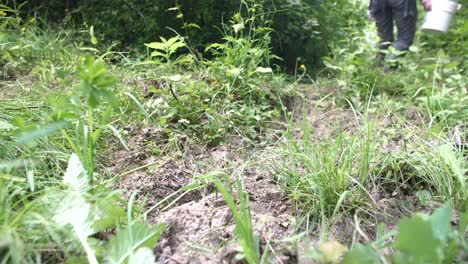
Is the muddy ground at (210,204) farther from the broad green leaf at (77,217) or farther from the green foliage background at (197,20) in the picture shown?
the green foliage background at (197,20)

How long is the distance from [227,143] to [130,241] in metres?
1.08

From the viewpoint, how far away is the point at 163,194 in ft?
5.11

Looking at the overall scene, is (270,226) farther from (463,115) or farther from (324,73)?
(324,73)

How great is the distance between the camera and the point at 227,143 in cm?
207

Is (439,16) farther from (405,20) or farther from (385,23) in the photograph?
(385,23)

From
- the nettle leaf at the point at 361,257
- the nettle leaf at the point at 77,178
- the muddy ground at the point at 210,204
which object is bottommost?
the muddy ground at the point at 210,204

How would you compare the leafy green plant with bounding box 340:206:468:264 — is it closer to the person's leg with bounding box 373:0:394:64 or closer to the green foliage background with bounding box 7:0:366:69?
the green foliage background with bounding box 7:0:366:69

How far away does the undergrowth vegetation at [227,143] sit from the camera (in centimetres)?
107

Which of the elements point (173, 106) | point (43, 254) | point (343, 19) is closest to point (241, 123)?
point (173, 106)

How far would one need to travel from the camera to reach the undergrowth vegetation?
3.50 feet

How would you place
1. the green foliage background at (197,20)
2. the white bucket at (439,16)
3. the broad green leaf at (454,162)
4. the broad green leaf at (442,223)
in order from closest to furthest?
the broad green leaf at (442,223), the broad green leaf at (454,162), the white bucket at (439,16), the green foliage background at (197,20)

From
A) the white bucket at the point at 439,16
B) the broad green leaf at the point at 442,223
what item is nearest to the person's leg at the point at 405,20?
the white bucket at the point at 439,16

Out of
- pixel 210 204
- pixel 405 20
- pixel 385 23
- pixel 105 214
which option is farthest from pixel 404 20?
pixel 105 214

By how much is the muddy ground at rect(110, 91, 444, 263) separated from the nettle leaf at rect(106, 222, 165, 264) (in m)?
0.10
